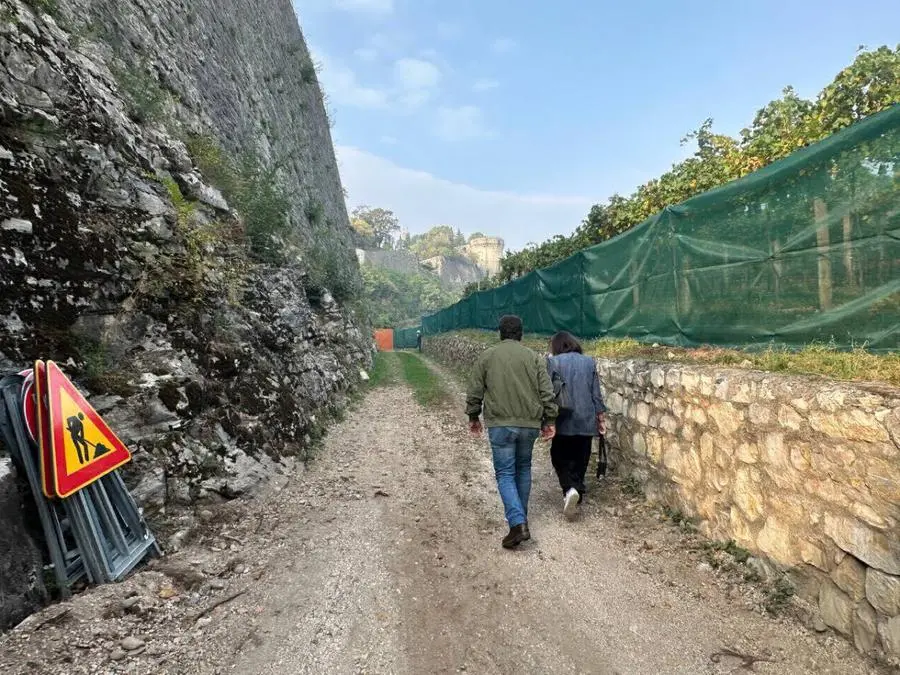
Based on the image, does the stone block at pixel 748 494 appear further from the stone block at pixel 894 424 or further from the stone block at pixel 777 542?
the stone block at pixel 894 424

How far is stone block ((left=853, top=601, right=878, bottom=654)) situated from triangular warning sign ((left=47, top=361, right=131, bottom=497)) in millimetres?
4617

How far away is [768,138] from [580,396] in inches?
226

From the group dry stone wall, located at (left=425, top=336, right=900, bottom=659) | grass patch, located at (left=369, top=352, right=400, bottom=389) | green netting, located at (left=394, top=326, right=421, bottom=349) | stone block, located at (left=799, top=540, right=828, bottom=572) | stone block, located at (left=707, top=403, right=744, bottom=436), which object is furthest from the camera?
green netting, located at (left=394, top=326, right=421, bottom=349)

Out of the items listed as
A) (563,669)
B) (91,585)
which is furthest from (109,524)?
(563,669)

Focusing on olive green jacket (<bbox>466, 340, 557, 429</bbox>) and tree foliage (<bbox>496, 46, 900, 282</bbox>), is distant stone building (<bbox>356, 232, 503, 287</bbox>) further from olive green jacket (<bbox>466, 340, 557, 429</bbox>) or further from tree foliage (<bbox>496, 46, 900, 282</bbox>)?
olive green jacket (<bbox>466, 340, 557, 429</bbox>)

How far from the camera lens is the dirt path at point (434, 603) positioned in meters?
A: 2.52

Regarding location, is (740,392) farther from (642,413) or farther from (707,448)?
(642,413)

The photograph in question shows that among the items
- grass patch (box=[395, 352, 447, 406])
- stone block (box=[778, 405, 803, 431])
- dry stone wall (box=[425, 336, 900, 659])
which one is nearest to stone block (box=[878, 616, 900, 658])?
dry stone wall (box=[425, 336, 900, 659])

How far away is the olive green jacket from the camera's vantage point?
3.98 meters

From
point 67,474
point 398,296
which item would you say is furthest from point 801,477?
point 398,296

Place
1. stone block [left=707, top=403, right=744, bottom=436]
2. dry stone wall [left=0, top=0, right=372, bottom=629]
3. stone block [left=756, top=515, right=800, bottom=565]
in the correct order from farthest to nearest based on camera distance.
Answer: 1. dry stone wall [left=0, top=0, right=372, bottom=629]
2. stone block [left=707, top=403, right=744, bottom=436]
3. stone block [left=756, top=515, right=800, bottom=565]

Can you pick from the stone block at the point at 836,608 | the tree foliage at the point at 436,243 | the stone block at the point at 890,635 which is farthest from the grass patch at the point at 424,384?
the tree foliage at the point at 436,243

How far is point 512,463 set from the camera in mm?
4027

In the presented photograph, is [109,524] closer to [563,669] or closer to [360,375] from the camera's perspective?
[563,669]
